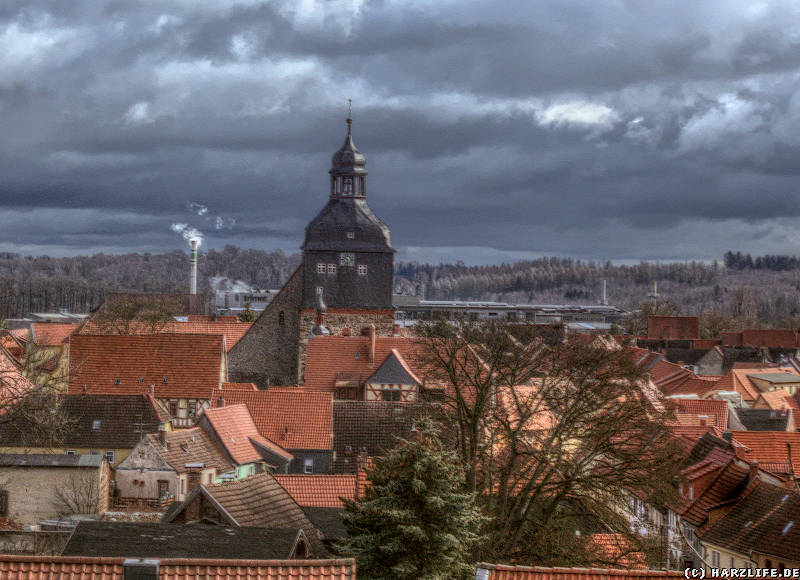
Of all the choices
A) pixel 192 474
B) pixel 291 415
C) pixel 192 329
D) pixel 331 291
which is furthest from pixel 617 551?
pixel 192 329

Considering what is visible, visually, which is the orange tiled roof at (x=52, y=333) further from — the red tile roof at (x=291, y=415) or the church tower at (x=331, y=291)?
the red tile roof at (x=291, y=415)

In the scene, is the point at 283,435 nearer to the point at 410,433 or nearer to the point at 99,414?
the point at 99,414

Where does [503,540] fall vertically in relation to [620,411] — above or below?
below

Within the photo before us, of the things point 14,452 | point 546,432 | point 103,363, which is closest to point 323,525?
point 546,432

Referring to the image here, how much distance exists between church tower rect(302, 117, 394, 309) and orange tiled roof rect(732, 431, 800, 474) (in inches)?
1296

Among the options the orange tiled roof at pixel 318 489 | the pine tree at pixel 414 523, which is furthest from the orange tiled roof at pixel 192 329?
the pine tree at pixel 414 523

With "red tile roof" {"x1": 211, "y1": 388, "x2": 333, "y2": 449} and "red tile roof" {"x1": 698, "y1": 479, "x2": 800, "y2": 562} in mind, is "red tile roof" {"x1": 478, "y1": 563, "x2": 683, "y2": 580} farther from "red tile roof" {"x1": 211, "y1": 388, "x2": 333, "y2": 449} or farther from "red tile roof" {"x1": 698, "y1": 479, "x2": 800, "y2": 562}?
"red tile roof" {"x1": 211, "y1": 388, "x2": 333, "y2": 449}

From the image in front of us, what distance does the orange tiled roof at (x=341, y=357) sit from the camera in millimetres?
62219

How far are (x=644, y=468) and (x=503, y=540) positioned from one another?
4.09 m

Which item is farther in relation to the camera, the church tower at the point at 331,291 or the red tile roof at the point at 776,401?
the church tower at the point at 331,291

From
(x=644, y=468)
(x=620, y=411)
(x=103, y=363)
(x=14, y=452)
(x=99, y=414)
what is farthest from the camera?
(x=103, y=363)

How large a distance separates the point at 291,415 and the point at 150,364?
30.9ft

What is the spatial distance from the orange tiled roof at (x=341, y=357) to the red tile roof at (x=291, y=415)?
36.8ft

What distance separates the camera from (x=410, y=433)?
107 ft
